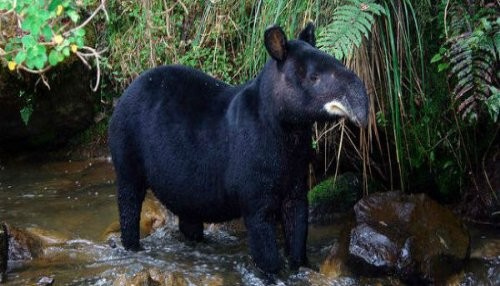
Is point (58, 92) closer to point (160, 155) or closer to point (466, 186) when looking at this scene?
point (160, 155)

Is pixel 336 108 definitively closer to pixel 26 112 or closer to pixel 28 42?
pixel 28 42

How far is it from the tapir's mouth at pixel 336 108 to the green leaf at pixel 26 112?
4745 millimetres

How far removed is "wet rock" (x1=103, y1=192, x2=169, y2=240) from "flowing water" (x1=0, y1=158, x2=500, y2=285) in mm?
62

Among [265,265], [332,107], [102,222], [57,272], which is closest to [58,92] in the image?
[102,222]

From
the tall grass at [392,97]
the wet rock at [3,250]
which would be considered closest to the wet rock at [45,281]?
the wet rock at [3,250]

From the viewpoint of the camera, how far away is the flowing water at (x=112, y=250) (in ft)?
16.0

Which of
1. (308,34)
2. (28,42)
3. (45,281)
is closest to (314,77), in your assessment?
(308,34)

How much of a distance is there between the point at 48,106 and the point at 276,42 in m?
4.68

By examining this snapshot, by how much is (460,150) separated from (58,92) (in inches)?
183

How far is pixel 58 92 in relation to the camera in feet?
26.9

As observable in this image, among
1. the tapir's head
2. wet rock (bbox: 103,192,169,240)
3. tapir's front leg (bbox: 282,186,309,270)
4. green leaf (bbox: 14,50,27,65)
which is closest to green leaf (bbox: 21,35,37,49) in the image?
green leaf (bbox: 14,50,27,65)

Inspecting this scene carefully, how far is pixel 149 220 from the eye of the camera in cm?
621

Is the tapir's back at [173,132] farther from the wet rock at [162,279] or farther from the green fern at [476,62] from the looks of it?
the green fern at [476,62]

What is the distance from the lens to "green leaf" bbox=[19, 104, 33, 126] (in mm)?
7903
